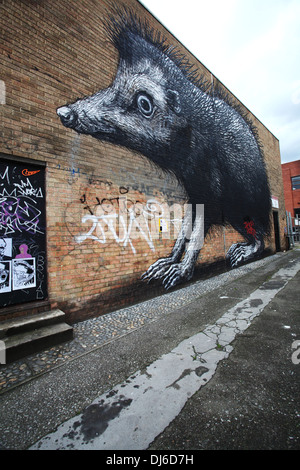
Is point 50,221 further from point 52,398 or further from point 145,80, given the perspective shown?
point 145,80

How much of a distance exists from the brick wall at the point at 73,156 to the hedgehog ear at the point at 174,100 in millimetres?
2073

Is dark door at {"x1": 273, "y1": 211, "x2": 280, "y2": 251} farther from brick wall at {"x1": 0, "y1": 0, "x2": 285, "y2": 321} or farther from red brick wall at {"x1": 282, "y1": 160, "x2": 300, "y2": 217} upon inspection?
red brick wall at {"x1": 282, "y1": 160, "x2": 300, "y2": 217}

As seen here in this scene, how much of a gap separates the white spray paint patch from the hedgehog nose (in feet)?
14.1

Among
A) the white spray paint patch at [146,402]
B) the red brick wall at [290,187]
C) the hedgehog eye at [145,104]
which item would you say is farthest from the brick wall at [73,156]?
the red brick wall at [290,187]

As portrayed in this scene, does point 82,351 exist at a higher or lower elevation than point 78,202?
lower

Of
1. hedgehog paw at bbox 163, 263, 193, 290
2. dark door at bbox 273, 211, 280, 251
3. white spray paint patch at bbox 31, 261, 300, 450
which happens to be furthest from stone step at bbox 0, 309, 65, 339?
dark door at bbox 273, 211, 280, 251

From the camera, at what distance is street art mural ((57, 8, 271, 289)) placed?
491cm

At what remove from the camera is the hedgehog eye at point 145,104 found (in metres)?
5.55

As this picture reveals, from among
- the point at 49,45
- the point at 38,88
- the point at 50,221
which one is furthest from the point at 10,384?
the point at 49,45

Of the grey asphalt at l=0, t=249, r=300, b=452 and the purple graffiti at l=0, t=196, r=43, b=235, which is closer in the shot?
the grey asphalt at l=0, t=249, r=300, b=452

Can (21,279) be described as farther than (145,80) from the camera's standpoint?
No

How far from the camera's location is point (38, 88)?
12.1ft

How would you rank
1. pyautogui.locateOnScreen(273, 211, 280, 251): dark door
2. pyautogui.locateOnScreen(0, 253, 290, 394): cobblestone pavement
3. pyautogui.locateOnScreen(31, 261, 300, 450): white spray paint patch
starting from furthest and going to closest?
pyautogui.locateOnScreen(273, 211, 280, 251): dark door
pyautogui.locateOnScreen(0, 253, 290, 394): cobblestone pavement
pyautogui.locateOnScreen(31, 261, 300, 450): white spray paint patch

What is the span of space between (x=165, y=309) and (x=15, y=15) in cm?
601
